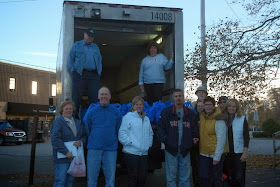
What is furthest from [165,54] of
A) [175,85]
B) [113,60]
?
[113,60]

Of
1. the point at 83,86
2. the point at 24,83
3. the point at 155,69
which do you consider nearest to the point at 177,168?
the point at 155,69

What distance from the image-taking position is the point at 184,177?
513 centimetres

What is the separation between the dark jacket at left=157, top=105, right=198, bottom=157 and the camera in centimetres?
505

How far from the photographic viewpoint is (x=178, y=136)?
200 inches

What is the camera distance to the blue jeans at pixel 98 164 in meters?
4.85

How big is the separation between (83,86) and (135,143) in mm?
1649

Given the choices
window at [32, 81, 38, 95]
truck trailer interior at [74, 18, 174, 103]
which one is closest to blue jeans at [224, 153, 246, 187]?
truck trailer interior at [74, 18, 174, 103]

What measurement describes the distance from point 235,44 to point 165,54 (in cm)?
615

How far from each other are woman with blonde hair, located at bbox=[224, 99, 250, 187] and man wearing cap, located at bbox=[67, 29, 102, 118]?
2.39 meters

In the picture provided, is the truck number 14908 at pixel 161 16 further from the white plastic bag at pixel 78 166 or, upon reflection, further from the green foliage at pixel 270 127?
the green foliage at pixel 270 127

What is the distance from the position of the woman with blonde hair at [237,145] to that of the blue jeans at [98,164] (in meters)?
1.74

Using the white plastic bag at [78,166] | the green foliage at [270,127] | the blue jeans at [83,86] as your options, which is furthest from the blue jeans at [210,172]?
the green foliage at [270,127]

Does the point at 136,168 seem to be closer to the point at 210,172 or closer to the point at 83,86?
the point at 210,172

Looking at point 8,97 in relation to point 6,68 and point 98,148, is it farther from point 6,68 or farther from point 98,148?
point 98,148
